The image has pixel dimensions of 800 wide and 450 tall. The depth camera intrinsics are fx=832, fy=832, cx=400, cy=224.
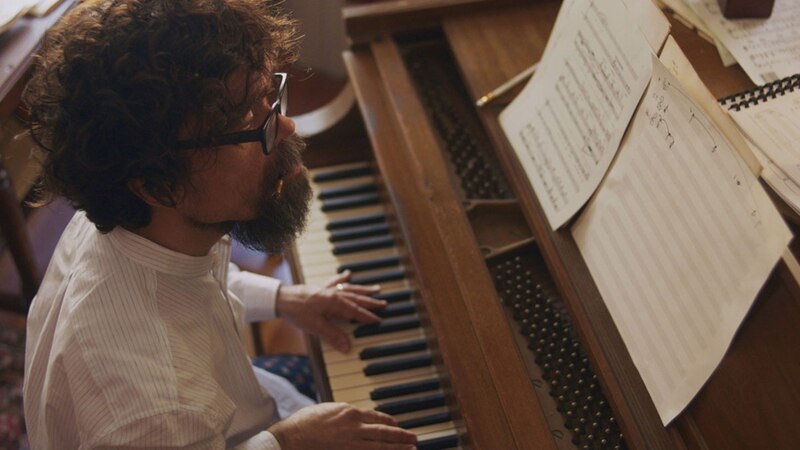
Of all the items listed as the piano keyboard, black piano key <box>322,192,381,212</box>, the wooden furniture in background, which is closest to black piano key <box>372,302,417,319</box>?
the piano keyboard

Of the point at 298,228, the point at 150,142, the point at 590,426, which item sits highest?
the point at 150,142

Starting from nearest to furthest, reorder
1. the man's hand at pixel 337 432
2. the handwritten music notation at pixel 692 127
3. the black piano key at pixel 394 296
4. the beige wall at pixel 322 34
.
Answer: the handwritten music notation at pixel 692 127 → the man's hand at pixel 337 432 → the black piano key at pixel 394 296 → the beige wall at pixel 322 34

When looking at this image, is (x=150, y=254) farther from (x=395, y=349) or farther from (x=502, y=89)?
(x=502, y=89)

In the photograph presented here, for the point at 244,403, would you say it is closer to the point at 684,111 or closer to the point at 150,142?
the point at 150,142

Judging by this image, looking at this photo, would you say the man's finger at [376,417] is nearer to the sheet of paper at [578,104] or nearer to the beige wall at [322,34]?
the sheet of paper at [578,104]

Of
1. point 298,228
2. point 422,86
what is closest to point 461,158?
point 422,86

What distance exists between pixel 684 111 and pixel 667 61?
10cm

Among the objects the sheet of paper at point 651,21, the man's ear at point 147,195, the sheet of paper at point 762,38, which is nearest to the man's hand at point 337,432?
the man's ear at point 147,195

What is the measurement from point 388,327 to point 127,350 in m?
0.63

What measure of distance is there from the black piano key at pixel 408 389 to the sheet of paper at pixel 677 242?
422 millimetres

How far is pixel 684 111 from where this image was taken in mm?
1239

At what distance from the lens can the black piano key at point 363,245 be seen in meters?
1.95

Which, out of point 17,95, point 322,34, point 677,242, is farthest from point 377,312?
point 322,34

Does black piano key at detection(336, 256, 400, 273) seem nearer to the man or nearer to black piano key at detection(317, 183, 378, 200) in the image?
black piano key at detection(317, 183, 378, 200)
